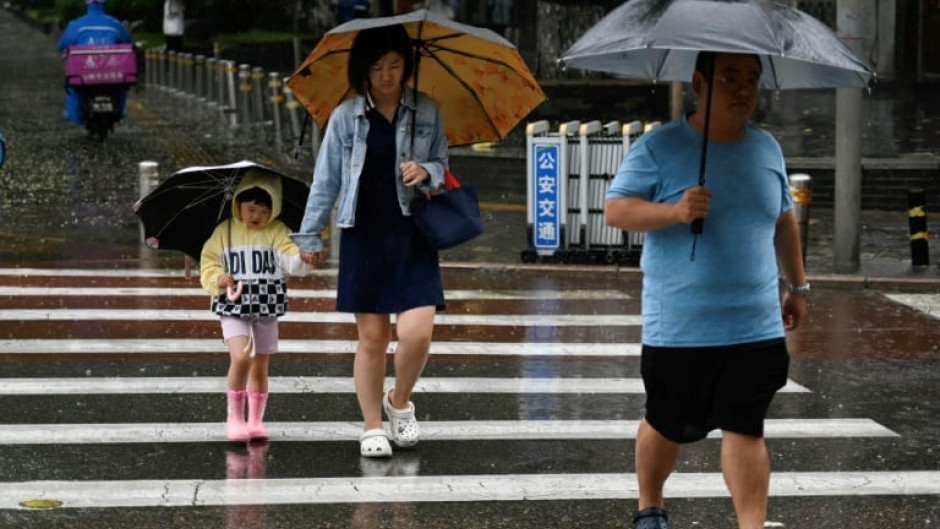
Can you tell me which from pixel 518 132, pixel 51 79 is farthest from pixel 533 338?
pixel 51 79

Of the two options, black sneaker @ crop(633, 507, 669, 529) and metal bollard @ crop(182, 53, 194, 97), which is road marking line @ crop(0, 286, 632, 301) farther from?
metal bollard @ crop(182, 53, 194, 97)

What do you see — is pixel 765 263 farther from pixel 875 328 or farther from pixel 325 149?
pixel 875 328

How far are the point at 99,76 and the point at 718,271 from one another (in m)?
19.5

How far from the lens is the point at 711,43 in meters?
5.72

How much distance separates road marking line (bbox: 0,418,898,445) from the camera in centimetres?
859

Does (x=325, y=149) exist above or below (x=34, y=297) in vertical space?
above

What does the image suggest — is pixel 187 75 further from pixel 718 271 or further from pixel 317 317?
pixel 718 271

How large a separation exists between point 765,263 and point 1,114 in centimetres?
2477

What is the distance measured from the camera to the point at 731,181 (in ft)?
19.7

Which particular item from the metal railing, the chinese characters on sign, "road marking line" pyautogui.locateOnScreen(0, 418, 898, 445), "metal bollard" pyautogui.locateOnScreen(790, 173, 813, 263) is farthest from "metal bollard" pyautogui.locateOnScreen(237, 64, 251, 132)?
"road marking line" pyautogui.locateOnScreen(0, 418, 898, 445)

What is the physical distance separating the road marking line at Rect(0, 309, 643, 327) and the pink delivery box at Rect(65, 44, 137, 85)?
12399 mm

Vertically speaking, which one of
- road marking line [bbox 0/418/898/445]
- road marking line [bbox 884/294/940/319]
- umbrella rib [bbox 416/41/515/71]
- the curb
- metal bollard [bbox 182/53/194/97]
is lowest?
road marking line [bbox 0/418/898/445]

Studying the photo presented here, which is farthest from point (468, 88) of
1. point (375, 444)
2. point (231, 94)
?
point (231, 94)

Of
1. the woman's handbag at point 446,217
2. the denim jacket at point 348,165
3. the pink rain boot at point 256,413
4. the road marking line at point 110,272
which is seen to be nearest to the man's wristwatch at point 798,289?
the woman's handbag at point 446,217
